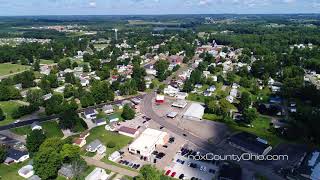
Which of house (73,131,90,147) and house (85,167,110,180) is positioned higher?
house (73,131,90,147)

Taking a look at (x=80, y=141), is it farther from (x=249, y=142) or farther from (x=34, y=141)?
(x=249, y=142)

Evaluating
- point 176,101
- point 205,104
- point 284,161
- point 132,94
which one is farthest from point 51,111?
point 284,161

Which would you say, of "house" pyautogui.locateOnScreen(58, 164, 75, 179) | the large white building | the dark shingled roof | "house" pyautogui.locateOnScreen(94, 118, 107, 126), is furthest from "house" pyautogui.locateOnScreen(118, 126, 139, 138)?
the dark shingled roof

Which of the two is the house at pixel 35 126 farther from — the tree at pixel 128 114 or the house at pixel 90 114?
the tree at pixel 128 114

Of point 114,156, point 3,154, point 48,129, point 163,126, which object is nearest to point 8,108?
point 48,129

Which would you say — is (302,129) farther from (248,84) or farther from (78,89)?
(78,89)

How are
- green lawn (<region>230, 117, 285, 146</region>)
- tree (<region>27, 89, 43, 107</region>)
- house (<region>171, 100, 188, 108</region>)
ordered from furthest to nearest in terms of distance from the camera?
1. house (<region>171, 100, 188, 108</region>)
2. tree (<region>27, 89, 43, 107</region>)
3. green lawn (<region>230, 117, 285, 146</region>)

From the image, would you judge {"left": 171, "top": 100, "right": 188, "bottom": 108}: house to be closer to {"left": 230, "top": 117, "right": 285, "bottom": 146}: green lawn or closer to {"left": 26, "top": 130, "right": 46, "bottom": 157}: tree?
{"left": 230, "top": 117, "right": 285, "bottom": 146}: green lawn
